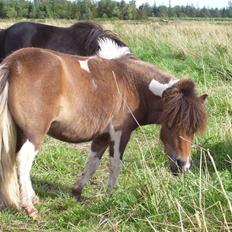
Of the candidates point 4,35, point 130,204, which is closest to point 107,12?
point 4,35

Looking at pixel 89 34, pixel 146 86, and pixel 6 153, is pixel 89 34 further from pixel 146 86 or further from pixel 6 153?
pixel 6 153

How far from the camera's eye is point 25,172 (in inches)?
159

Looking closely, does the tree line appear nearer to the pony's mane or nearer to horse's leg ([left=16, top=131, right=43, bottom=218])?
the pony's mane

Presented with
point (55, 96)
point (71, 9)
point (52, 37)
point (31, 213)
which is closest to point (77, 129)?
point (55, 96)

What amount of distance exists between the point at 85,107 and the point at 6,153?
0.84m

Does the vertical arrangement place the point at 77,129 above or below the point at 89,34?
below

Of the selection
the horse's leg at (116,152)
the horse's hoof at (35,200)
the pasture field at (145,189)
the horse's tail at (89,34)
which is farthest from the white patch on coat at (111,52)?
the horse's tail at (89,34)

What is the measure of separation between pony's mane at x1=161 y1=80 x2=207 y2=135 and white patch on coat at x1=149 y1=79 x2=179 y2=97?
0.60 feet

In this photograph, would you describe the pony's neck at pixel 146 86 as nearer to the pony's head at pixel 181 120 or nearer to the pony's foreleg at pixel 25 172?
the pony's head at pixel 181 120

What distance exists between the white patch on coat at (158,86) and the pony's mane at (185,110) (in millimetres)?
181

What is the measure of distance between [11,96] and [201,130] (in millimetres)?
1778

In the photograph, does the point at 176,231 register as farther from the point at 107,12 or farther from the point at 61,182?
the point at 107,12

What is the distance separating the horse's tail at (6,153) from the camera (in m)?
3.91

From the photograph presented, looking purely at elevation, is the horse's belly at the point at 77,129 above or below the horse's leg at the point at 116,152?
above
